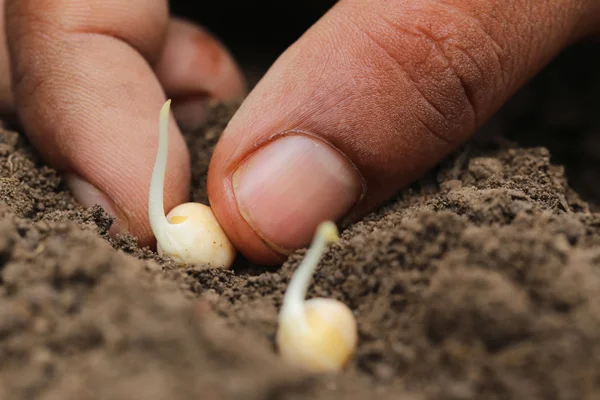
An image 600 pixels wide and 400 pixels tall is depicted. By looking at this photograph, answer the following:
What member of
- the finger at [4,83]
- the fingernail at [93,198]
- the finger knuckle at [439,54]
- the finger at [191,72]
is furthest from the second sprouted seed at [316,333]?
the finger at [4,83]

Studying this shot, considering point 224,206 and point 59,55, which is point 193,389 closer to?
point 224,206

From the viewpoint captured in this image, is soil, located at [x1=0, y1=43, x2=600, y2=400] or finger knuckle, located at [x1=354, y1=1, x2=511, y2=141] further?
finger knuckle, located at [x1=354, y1=1, x2=511, y2=141]

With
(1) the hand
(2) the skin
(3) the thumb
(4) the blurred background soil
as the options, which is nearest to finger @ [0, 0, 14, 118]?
(1) the hand

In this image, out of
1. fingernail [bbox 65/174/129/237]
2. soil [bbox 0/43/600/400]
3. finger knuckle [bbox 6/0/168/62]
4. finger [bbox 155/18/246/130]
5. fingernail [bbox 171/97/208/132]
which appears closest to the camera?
soil [bbox 0/43/600/400]

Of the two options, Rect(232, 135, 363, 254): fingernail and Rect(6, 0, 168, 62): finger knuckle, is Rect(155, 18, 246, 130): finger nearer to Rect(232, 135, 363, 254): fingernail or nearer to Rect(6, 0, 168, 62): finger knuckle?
Rect(6, 0, 168, 62): finger knuckle

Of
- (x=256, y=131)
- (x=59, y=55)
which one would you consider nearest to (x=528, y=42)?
(x=256, y=131)

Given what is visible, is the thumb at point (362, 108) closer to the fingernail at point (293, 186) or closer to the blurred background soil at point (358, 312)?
the fingernail at point (293, 186)

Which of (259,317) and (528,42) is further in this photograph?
(528,42)

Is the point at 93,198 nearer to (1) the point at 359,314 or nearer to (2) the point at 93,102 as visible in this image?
(2) the point at 93,102
